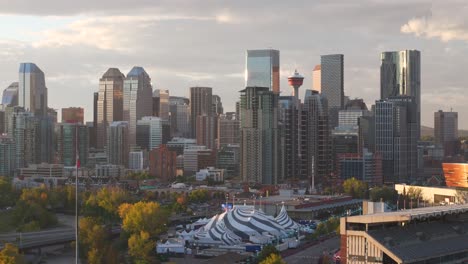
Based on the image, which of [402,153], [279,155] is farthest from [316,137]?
[402,153]

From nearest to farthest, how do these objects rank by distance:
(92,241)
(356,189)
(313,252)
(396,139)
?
(92,241) < (313,252) < (356,189) < (396,139)

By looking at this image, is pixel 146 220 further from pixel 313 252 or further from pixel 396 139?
pixel 396 139

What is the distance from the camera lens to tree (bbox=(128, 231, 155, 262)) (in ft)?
203

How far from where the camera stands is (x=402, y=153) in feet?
580

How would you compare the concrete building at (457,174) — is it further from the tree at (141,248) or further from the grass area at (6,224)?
the tree at (141,248)

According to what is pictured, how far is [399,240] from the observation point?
129 feet

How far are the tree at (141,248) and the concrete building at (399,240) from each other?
23.9 m

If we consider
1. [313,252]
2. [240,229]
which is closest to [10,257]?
[313,252]

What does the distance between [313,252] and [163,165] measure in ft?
355

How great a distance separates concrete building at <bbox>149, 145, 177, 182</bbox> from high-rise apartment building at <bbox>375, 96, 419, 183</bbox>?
42.9 meters

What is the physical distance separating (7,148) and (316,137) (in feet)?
225

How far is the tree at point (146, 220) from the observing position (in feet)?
241

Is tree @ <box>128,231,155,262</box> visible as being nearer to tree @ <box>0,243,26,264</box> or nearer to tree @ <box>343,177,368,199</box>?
tree @ <box>0,243,26,264</box>

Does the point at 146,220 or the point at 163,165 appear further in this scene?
the point at 163,165
